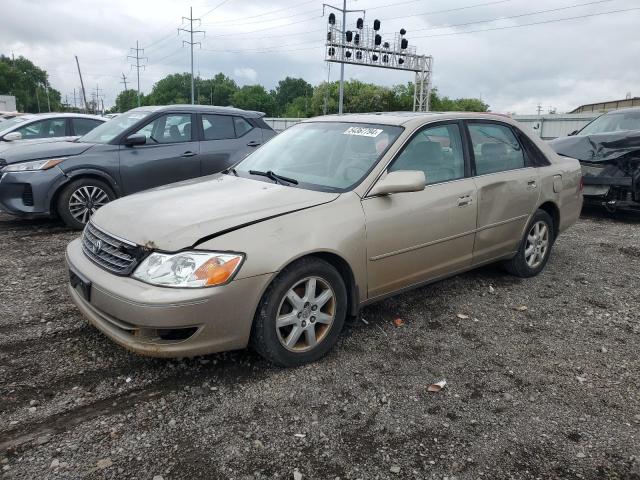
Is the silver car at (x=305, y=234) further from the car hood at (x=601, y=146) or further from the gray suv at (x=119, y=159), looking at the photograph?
the car hood at (x=601, y=146)

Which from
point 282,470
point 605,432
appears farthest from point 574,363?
point 282,470

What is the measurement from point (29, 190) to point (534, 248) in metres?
Answer: 6.04

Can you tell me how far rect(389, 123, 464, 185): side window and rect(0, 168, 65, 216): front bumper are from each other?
4.84 metres

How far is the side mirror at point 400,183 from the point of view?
352cm

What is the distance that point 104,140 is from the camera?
7172 millimetres

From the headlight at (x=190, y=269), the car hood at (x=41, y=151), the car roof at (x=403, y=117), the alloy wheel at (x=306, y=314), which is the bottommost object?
the alloy wheel at (x=306, y=314)

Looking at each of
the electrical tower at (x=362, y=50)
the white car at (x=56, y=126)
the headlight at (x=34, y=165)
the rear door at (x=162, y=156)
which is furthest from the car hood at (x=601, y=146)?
the electrical tower at (x=362, y=50)

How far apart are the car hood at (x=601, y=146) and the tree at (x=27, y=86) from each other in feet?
370

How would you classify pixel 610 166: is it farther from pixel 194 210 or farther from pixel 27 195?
pixel 27 195

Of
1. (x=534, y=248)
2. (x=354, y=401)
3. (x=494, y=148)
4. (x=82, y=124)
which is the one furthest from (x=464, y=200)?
(x=82, y=124)

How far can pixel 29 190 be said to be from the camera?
6.53 metres

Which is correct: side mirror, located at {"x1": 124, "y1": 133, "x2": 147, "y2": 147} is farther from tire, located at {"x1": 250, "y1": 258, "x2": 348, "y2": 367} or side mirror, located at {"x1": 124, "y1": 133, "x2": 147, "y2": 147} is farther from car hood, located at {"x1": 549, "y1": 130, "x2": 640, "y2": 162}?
car hood, located at {"x1": 549, "y1": 130, "x2": 640, "y2": 162}

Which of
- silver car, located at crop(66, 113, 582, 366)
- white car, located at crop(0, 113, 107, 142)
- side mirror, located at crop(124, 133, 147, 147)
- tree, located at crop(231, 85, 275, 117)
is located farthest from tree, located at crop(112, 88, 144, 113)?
silver car, located at crop(66, 113, 582, 366)

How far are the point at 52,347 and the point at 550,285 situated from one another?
4416 millimetres
